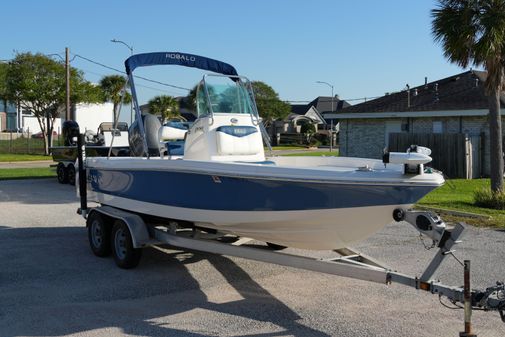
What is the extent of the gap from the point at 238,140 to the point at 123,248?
6.86 ft

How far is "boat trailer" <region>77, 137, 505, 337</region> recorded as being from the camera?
16.1 feet

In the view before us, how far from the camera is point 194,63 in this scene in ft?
29.8

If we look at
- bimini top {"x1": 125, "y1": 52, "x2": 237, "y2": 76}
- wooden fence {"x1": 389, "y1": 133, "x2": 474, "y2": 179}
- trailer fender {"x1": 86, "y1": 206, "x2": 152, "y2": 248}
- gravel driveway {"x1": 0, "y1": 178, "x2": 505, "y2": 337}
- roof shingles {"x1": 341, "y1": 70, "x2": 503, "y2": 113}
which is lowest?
gravel driveway {"x1": 0, "y1": 178, "x2": 505, "y2": 337}

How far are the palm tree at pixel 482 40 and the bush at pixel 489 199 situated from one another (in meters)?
0.42

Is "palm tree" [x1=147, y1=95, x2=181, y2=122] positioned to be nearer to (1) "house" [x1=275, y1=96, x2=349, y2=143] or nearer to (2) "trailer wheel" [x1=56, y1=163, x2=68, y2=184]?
(1) "house" [x1=275, y1=96, x2=349, y2=143]

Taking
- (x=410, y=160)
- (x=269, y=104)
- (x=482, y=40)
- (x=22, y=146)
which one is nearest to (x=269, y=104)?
(x=269, y=104)

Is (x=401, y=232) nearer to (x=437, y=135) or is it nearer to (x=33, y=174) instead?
(x=437, y=135)

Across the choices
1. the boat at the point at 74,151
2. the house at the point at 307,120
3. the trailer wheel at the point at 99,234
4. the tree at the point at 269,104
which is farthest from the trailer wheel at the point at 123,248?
the tree at the point at 269,104

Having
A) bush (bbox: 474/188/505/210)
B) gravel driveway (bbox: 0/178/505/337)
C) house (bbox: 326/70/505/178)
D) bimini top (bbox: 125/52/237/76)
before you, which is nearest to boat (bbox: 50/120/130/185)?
gravel driveway (bbox: 0/178/505/337)

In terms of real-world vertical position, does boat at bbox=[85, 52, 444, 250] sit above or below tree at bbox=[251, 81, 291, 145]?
below

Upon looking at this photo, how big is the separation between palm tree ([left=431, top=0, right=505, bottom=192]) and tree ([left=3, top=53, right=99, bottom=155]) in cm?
3047

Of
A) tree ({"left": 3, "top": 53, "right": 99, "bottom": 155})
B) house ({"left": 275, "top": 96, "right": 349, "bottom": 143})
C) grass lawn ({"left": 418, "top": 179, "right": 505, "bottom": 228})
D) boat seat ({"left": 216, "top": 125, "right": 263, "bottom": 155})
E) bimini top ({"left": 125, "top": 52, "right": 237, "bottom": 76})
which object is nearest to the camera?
boat seat ({"left": 216, "top": 125, "right": 263, "bottom": 155})

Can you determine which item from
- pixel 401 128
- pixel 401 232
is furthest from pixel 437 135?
pixel 401 232

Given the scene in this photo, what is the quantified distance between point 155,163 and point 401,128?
69.7 feet
